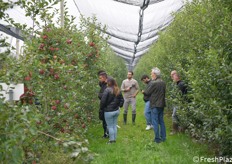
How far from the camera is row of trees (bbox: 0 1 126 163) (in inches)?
74.4

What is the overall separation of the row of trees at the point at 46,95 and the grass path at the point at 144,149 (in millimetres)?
804

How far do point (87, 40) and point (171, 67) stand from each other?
243cm

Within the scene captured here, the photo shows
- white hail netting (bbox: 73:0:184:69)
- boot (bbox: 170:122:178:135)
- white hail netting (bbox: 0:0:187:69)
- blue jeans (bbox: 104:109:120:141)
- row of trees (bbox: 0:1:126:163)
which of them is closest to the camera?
row of trees (bbox: 0:1:126:163)

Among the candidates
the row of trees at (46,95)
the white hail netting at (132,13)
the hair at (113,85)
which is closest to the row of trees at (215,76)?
the row of trees at (46,95)

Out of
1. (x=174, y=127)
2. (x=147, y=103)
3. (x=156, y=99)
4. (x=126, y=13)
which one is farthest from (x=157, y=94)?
(x=126, y=13)

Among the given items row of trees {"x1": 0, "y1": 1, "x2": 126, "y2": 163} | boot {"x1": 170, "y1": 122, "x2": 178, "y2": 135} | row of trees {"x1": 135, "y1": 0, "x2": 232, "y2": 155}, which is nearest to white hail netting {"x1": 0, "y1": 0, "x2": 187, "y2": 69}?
row of trees {"x1": 0, "y1": 1, "x2": 126, "y2": 163}

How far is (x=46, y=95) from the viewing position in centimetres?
429

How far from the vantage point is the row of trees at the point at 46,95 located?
1.89 metres

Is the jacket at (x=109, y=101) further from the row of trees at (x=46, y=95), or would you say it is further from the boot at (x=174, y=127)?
the boot at (x=174, y=127)

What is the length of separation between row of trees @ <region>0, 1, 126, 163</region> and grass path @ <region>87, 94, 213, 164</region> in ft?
2.64

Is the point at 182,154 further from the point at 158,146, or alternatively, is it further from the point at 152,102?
the point at 152,102

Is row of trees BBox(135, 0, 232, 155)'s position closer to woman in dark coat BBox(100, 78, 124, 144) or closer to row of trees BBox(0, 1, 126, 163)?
row of trees BBox(0, 1, 126, 163)

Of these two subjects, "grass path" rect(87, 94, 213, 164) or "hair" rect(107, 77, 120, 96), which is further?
"hair" rect(107, 77, 120, 96)

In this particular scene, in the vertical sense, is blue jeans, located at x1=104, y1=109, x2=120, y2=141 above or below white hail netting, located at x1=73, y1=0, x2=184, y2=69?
below
